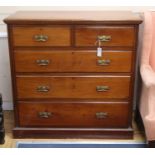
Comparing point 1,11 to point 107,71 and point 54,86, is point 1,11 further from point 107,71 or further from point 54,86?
point 107,71

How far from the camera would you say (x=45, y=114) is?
79.7 inches

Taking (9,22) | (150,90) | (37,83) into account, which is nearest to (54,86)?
(37,83)

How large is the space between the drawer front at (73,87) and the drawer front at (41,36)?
0.86ft

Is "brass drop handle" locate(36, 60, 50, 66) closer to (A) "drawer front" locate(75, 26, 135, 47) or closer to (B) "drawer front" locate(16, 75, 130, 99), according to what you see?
(B) "drawer front" locate(16, 75, 130, 99)

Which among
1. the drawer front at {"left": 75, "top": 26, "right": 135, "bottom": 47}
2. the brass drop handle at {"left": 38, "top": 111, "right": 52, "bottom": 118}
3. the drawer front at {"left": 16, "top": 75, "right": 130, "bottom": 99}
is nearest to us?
the drawer front at {"left": 75, "top": 26, "right": 135, "bottom": 47}

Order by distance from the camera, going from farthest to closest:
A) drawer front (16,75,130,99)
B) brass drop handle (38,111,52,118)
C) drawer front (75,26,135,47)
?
brass drop handle (38,111,52,118)
drawer front (16,75,130,99)
drawer front (75,26,135,47)

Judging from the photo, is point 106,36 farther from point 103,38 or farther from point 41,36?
point 41,36

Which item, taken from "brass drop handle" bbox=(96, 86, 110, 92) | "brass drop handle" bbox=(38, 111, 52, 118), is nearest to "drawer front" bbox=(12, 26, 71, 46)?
"brass drop handle" bbox=(96, 86, 110, 92)

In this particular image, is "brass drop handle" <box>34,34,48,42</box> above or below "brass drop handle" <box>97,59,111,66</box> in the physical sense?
above

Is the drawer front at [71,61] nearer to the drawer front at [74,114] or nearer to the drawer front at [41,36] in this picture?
the drawer front at [41,36]

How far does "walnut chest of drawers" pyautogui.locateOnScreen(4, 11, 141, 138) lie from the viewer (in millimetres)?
1792

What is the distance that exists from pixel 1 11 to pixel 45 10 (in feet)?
1.27

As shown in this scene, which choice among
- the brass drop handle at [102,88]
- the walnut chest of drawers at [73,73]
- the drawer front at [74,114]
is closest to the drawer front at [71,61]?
the walnut chest of drawers at [73,73]

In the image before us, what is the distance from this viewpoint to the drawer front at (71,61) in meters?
1.85
